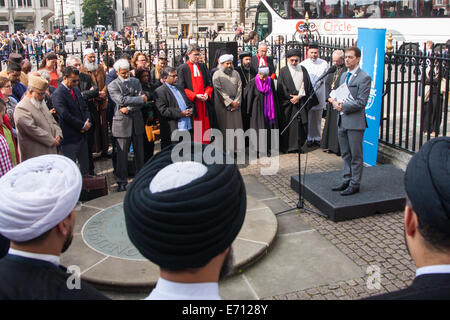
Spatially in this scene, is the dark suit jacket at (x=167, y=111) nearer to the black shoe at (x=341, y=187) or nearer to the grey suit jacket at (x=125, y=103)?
the grey suit jacket at (x=125, y=103)

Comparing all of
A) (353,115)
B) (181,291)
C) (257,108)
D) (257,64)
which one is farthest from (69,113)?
(181,291)

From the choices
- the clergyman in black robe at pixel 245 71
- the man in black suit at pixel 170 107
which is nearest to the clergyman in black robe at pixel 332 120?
the clergyman in black robe at pixel 245 71

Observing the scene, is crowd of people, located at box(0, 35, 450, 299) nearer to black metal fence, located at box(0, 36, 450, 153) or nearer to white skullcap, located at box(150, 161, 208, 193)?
white skullcap, located at box(150, 161, 208, 193)

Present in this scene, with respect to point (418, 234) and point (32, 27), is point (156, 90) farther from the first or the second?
point (32, 27)

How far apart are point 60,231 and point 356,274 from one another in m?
3.57

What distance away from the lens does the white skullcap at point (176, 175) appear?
1.60 m

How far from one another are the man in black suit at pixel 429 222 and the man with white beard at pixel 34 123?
5355 millimetres

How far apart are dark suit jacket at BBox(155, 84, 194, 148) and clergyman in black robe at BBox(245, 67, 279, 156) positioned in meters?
1.86

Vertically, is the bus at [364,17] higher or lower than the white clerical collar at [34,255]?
higher

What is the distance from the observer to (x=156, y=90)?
8.09m

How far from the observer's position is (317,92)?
32.1ft

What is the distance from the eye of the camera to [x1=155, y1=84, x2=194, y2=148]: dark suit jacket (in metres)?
8.02

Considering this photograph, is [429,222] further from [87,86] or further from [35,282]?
[87,86]

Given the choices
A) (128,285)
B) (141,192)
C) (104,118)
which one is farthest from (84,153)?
(141,192)
